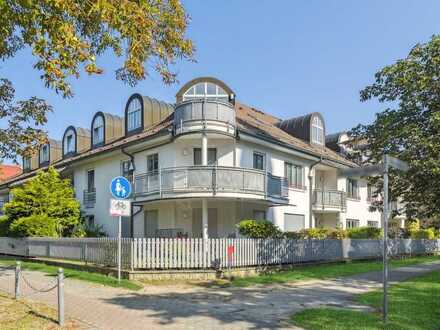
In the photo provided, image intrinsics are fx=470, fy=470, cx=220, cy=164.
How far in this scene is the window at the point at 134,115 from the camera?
27.3 m

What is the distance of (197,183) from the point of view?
20.1m

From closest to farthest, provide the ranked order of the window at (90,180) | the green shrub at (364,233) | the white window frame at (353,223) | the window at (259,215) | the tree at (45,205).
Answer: the window at (259,215)
the tree at (45,205)
the green shrub at (364,233)
the window at (90,180)
the white window frame at (353,223)

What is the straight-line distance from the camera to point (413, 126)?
15859 millimetres

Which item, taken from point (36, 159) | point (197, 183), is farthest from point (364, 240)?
point (36, 159)

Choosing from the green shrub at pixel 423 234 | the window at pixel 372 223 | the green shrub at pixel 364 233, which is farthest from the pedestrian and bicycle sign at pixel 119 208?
the green shrub at pixel 423 234

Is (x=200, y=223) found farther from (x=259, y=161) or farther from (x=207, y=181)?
(x=259, y=161)

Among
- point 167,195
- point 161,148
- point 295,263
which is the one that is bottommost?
point 295,263

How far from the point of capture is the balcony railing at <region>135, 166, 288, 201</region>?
792 inches

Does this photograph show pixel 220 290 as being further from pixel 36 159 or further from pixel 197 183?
pixel 36 159

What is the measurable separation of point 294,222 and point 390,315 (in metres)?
17.7

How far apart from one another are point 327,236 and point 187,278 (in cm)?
1234

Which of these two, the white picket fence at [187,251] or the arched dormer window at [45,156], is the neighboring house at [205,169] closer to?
the white picket fence at [187,251]

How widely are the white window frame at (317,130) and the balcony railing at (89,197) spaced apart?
14667mm

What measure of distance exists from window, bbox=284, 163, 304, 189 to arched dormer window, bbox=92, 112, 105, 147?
481 inches
